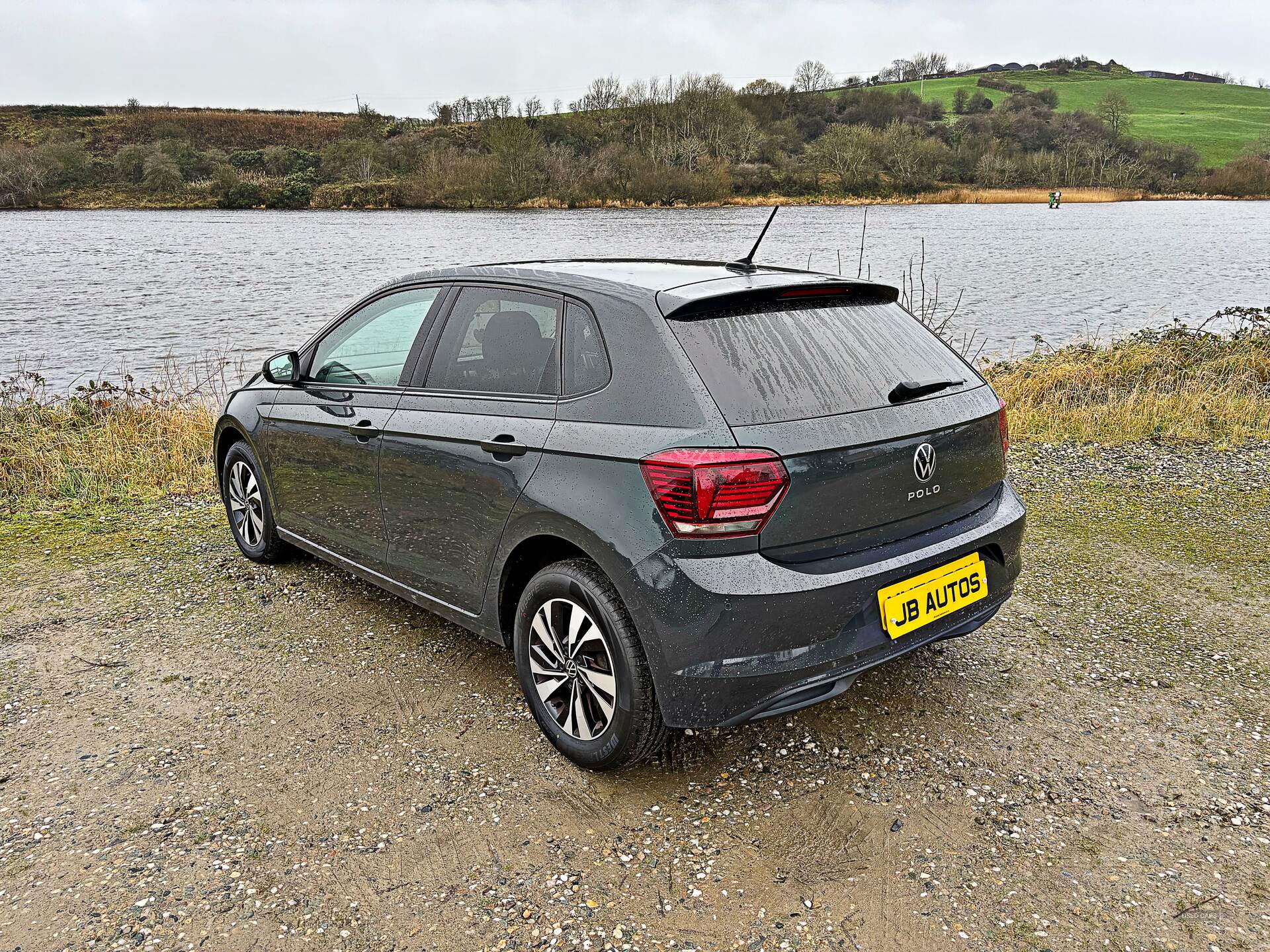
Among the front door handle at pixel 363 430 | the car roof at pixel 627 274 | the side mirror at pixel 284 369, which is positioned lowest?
the front door handle at pixel 363 430

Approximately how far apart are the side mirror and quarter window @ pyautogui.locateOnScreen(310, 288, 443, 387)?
0.10m

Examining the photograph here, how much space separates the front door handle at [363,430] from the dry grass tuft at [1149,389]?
6.22m

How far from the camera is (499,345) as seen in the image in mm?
3400

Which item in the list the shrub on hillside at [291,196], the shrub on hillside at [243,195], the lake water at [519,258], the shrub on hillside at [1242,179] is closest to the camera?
the lake water at [519,258]

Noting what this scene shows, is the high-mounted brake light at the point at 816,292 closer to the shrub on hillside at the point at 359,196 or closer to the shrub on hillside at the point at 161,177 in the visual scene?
the shrub on hillside at the point at 359,196

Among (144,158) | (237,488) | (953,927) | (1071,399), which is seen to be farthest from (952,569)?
(144,158)

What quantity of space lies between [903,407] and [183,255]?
38.1 metres

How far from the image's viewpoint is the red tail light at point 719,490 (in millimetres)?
2555

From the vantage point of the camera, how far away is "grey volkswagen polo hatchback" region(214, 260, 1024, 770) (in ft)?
8.60

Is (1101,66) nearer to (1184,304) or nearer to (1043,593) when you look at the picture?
(1184,304)

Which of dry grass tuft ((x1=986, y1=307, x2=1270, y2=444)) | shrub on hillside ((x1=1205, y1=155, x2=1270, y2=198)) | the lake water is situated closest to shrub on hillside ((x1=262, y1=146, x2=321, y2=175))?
the lake water

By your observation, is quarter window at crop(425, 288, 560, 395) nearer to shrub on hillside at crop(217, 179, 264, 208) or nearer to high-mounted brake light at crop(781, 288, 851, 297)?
high-mounted brake light at crop(781, 288, 851, 297)

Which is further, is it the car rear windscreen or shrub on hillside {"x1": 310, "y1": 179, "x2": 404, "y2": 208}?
shrub on hillside {"x1": 310, "y1": 179, "x2": 404, "y2": 208}

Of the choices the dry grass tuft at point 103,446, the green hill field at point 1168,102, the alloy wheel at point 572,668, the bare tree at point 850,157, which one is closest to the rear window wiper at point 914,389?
the alloy wheel at point 572,668
